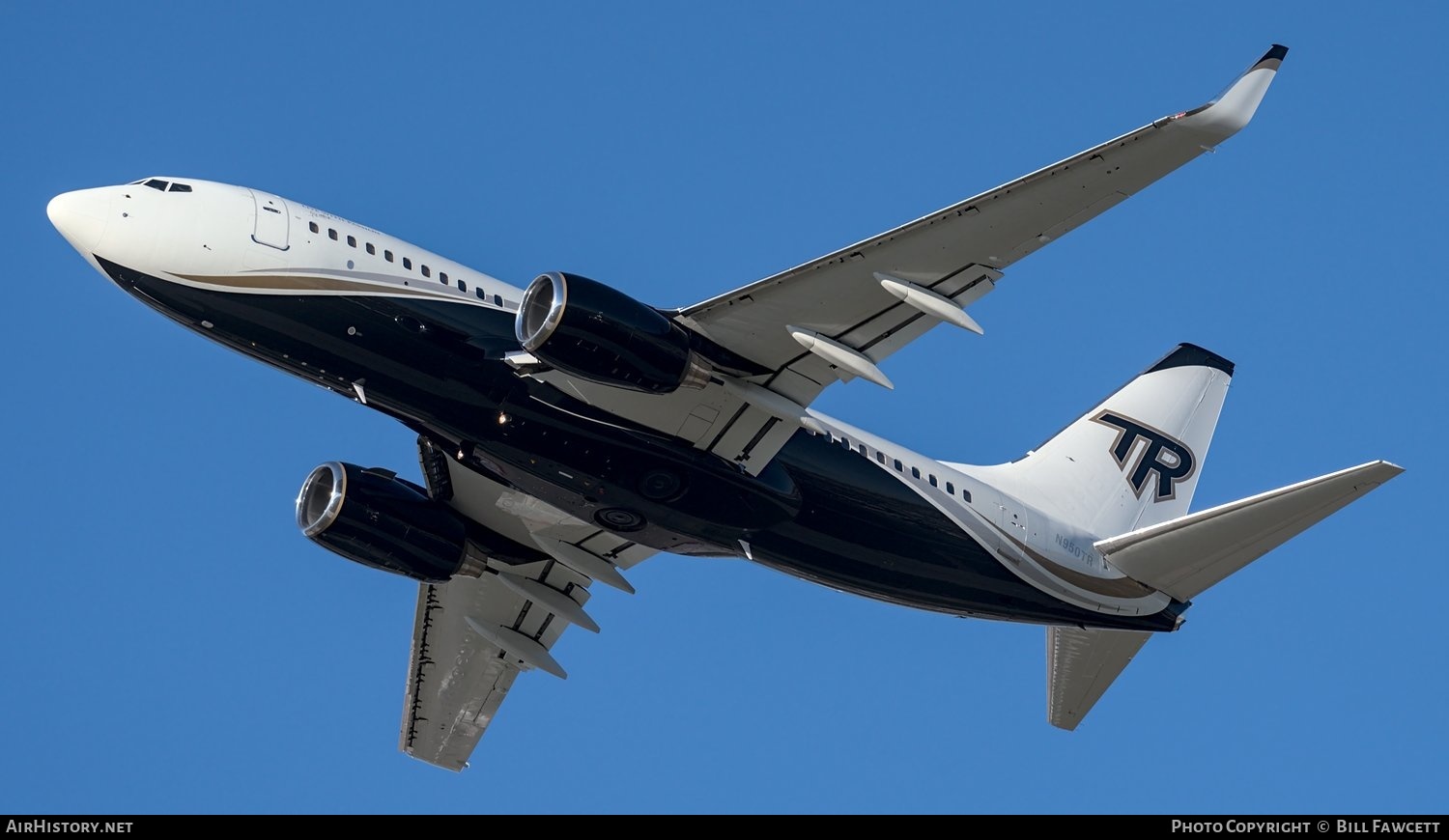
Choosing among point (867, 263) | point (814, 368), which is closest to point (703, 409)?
point (814, 368)

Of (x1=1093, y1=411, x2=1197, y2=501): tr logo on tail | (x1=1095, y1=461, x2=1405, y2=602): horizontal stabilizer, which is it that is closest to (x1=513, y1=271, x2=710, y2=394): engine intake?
(x1=1095, y1=461, x2=1405, y2=602): horizontal stabilizer

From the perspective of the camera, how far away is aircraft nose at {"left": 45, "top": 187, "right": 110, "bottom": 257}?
1347 inches

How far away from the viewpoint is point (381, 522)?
41.0 m

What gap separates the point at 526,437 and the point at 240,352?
6.22 m

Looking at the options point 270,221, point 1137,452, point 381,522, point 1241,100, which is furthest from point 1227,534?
point 270,221

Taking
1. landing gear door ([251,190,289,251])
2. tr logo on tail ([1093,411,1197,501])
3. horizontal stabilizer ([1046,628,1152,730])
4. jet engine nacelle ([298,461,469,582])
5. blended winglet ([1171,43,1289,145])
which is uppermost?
tr logo on tail ([1093,411,1197,501])

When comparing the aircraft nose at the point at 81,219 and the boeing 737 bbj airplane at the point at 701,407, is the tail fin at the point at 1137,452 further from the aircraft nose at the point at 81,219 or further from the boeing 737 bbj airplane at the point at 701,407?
the aircraft nose at the point at 81,219

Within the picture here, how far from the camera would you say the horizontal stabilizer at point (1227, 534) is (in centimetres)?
3597

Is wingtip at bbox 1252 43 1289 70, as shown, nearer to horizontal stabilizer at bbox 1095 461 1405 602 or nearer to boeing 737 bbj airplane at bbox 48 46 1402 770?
boeing 737 bbj airplane at bbox 48 46 1402 770

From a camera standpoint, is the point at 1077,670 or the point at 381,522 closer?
the point at 381,522

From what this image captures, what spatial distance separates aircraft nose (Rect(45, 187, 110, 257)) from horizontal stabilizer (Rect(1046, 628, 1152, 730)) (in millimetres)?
23933

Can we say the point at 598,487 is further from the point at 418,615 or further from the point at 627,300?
the point at 418,615

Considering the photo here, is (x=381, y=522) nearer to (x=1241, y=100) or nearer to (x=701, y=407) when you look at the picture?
(x=701, y=407)

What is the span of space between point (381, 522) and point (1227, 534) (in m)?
19.8
